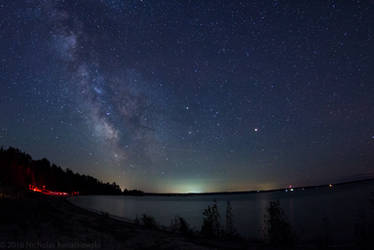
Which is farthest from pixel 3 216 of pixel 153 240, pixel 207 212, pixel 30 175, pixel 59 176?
pixel 59 176

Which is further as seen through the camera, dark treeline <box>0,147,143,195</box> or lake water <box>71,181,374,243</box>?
dark treeline <box>0,147,143,195</box>

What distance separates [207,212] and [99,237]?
8276 millimetres

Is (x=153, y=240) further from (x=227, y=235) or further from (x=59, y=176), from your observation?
(x=59, y=176)

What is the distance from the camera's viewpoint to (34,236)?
9008mm

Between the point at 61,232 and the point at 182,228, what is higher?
the point at 61,232

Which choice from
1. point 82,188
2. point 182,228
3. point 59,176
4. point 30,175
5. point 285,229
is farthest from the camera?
point 82,188

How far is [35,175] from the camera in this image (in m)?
92.9

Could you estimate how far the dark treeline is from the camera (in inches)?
2559

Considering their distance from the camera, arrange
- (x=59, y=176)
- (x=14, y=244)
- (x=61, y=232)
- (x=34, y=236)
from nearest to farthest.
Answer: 1. (x=14, y=244)
2. (x=34, y=236)
3. (x=61, y=232)
4. (x=59, y=176)

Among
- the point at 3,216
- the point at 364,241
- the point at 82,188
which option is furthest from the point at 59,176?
the point at 364,241

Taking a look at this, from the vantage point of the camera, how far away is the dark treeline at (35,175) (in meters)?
65.0

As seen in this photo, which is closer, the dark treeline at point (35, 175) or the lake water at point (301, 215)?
the lake water at point (301, 215)

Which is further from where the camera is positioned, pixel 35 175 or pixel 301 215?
pixel 35 175

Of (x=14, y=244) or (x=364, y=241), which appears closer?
(x=14, y=244)
